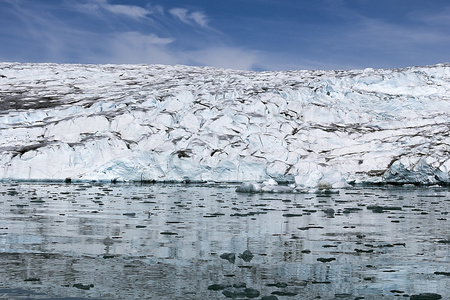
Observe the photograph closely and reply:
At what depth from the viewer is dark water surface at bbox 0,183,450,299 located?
16.9 feet

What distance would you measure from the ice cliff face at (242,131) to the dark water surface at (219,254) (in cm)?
1320

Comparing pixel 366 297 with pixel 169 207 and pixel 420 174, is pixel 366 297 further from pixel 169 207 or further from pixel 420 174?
pixel 420 174

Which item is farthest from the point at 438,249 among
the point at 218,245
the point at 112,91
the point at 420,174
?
the point at 112,91

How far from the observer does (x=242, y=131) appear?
32.8m

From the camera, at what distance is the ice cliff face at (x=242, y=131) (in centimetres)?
2875

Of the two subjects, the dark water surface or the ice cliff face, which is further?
the ice cliff face

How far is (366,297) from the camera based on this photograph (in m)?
4.92

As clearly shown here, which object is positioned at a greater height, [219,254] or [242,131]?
[242,131]

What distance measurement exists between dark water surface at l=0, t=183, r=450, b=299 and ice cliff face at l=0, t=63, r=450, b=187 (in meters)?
13.2

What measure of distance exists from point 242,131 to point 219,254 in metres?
25.9

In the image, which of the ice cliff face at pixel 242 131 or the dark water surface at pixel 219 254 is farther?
the ice cliff face at pixel 242 131

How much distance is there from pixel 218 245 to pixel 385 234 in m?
3.49

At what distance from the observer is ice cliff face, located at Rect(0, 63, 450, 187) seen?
28750 mm

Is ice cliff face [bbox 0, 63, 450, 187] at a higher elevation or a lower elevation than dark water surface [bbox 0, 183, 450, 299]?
higher
